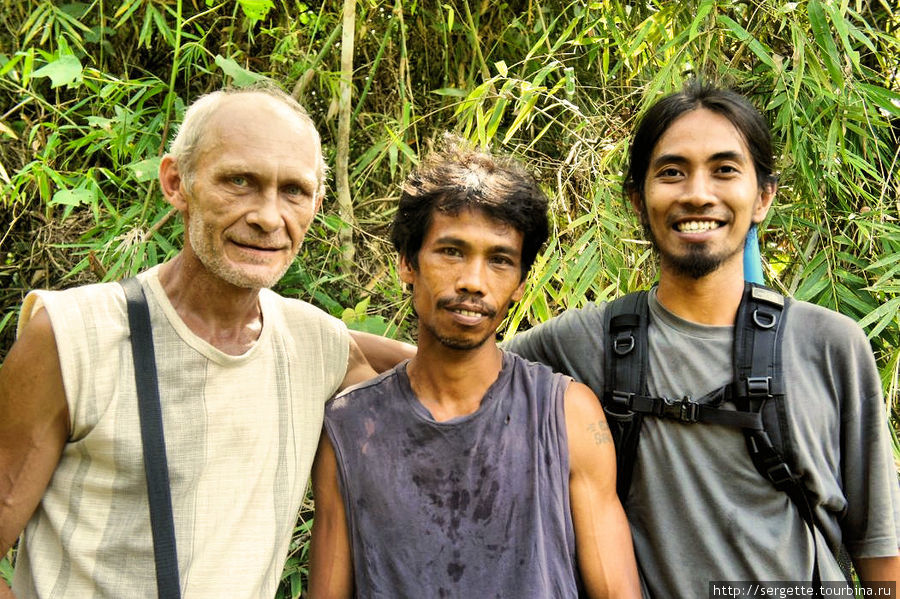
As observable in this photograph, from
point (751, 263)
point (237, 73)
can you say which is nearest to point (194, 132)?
point (237, 73)

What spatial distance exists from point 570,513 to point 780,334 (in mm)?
693

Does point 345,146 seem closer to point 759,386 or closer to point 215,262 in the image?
point 215,262

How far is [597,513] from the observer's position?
2.09 m

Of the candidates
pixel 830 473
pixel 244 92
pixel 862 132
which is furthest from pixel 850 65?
pixel 244 92

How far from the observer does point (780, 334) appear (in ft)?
7.11

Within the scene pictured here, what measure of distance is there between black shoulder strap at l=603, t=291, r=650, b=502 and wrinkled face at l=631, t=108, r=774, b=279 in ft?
0.59

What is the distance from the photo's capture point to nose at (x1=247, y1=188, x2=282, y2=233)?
2137 mm

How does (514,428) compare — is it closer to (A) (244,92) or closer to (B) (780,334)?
(B) (780,334)

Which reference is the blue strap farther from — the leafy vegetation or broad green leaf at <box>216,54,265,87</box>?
broad green leaf at <box>216,54,265,87</box>

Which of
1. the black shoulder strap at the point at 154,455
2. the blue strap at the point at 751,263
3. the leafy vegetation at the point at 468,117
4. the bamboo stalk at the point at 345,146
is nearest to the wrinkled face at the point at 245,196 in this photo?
the black shoulder strap at the point at 154,455

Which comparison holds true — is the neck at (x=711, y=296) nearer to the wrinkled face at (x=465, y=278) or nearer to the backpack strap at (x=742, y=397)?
the backpack strap at (x=742, y=397)

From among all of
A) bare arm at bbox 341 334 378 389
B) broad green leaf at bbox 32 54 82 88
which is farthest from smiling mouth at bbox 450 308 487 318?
broad green leaf at bbox 32 54 82 88

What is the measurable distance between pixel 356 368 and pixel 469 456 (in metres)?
0.51

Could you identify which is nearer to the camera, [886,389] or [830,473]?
[830,473]
